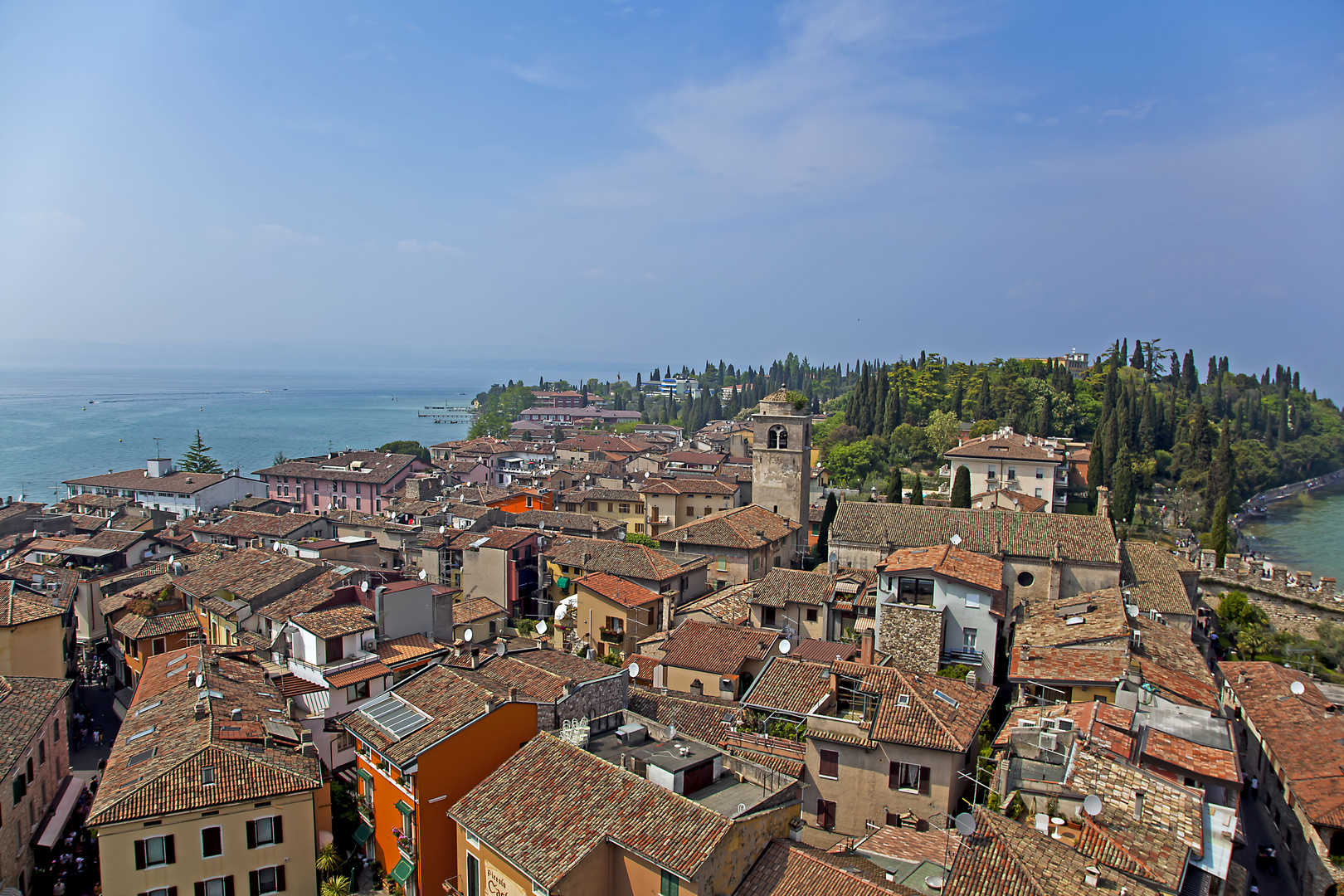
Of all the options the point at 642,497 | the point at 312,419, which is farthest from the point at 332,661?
the point at 312,419

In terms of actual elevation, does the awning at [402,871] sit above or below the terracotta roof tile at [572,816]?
below

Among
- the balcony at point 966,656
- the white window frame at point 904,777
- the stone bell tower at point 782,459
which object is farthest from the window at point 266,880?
the stone bell tower at point 782,459

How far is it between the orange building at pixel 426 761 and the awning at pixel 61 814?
6.32m

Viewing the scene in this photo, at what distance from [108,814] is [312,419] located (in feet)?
601

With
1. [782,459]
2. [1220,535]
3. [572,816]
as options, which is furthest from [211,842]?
[1220,535]

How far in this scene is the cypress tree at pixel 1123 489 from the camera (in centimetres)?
4534

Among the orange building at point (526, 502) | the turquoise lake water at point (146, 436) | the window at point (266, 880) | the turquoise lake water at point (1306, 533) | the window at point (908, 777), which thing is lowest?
the turquoise lake water at point (146, 436)

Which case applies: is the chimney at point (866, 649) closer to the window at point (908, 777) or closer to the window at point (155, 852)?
the window at point (908, 777)

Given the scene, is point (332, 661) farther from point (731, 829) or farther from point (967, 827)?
point (967, 827)

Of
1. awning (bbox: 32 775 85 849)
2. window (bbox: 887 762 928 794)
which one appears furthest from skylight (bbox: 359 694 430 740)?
window (bbox: 887 762 928 794)

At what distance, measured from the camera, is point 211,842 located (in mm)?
13453

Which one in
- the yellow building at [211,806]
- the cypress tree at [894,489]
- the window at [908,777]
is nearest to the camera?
the yellow building at [211,806]

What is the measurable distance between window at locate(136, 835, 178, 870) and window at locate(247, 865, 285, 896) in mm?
1252

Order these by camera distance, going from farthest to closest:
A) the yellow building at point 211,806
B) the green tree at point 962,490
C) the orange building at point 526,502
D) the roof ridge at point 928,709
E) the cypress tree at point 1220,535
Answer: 1. the orange building at point 526,502
2. the green tree at point 962,490
3. the cypress tree at point 1220,535
4. the roof ridge at point 928,709
5. the yellow building at point 211,806
